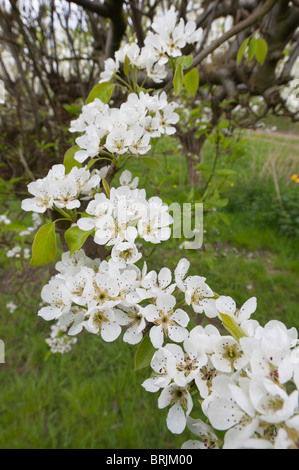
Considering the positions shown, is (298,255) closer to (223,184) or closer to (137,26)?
(223,184)

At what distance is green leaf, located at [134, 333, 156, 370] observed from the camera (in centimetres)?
62

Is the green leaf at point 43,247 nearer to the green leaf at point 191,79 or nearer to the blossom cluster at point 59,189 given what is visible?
the blossom cluster at point 59,189

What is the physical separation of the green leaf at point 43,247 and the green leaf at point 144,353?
0.25 meters

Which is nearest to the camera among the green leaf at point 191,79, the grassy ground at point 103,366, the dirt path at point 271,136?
the green leaf at point 191,79

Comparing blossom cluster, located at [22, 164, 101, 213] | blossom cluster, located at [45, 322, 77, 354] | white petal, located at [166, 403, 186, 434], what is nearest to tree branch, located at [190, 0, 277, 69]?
blossom cluster, located at [22, 164, 101, 213]

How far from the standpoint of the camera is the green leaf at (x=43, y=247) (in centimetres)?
65

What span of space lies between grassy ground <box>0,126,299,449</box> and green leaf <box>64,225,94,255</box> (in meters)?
0.38

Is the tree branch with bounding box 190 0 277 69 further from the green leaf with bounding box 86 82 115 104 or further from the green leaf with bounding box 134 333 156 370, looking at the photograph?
the green leaf with bounding box 134 333 156 370

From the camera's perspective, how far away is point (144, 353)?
0.63 metres

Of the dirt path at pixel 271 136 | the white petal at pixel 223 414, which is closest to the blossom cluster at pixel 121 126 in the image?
the white petal at pixel 223 414

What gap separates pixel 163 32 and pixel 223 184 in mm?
1187

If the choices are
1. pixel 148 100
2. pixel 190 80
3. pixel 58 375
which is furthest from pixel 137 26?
pixel 58 375

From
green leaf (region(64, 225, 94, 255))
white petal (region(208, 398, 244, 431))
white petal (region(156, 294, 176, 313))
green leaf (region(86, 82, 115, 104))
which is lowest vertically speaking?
white petal (region(208, 398, 244, 431))

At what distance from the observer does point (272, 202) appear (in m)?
4.12
